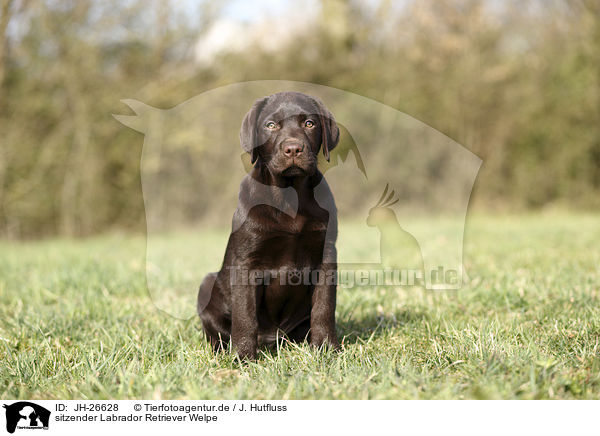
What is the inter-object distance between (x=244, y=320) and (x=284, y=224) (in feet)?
1.69

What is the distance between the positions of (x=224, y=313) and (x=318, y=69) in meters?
10.9

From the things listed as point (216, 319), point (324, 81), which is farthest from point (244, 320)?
point (324, 81)

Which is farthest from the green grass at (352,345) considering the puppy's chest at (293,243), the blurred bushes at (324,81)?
the blurred bushes at (324,81)

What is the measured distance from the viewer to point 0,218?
10.2 metres

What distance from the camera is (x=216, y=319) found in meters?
2.80

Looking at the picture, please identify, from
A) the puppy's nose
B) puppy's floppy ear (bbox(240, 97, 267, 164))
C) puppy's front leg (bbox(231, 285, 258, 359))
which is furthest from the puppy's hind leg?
the puppy's nose

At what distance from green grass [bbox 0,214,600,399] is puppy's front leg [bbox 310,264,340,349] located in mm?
102

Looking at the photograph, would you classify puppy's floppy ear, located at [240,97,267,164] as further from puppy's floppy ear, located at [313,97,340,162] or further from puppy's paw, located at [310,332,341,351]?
puppy's paw, located at [310,332,341,351]

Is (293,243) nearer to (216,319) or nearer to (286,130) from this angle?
(286,130)

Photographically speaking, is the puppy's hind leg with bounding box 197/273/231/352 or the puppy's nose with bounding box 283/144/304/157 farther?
the puppy's hind leg with bounding box 197/273/231/352

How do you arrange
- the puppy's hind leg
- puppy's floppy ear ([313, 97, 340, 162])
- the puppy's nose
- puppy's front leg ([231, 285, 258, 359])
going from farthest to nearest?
the puppy's hind leg < puppy's floppy ear ([313, 97, 340, 162]) < puppy's front leg ([231, 285, 258, 359]) < the puppy's nose

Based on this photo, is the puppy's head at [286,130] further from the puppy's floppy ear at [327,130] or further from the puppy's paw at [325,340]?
the puppy's paw at [325,340]

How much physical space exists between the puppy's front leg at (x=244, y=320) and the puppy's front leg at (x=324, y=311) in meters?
0.30

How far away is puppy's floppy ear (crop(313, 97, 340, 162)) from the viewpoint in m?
2.61
